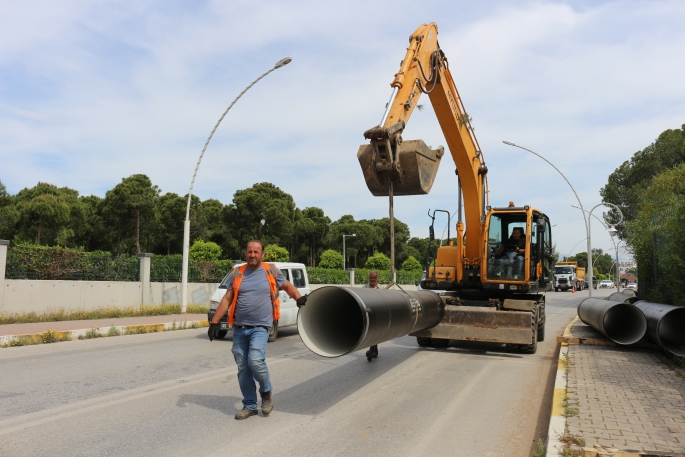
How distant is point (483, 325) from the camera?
393 inches

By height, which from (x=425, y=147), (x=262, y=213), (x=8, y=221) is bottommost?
(x=425, y=147)

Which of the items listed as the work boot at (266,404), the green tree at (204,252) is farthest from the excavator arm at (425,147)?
the green tree at (204,252)

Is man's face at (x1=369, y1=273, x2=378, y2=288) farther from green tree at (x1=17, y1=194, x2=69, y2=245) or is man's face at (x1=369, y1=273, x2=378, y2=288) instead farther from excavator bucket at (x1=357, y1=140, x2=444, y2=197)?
green tree at (x1=17, y1=194, x2=69, y2=245)

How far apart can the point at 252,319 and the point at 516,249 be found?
6871 millimetres

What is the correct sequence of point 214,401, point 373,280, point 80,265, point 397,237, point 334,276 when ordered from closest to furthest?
point 214,401, point 373,280, point 80,265, point 334,276, point 397,237

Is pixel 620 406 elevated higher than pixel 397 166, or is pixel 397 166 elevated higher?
pixel 397 166

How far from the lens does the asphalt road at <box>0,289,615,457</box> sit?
470 centimetres

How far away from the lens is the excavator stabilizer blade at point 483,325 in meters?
9.86

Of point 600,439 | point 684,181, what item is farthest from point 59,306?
point 684,181

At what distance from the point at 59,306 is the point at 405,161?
44.1 ft

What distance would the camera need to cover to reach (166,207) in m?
53.2

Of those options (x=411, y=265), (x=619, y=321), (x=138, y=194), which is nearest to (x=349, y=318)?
(x=619, y=321)

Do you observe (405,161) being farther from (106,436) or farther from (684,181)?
(684,181)

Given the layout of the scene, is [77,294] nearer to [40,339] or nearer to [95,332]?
[95,332]
